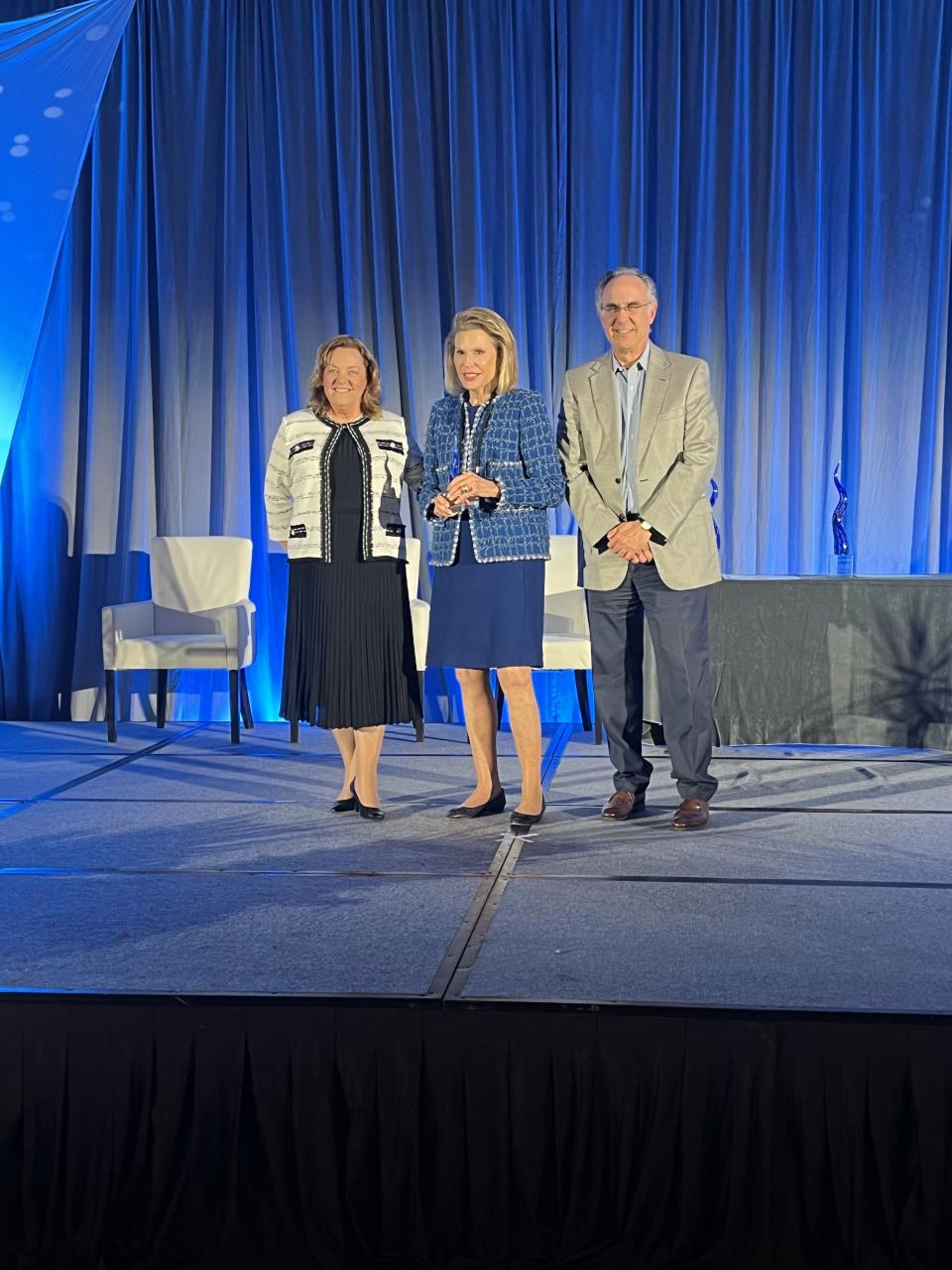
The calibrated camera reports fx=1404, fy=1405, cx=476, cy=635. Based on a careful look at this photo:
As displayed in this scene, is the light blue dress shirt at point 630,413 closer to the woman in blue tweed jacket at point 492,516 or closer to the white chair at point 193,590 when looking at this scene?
the woman in blue tweed jacket at point 492,516

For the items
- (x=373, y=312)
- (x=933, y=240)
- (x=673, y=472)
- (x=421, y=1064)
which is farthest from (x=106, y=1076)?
(x=933, y=240)

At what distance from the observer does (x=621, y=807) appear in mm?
4145

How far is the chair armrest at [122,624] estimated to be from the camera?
20.0 feet

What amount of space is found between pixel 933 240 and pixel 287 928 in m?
4.99

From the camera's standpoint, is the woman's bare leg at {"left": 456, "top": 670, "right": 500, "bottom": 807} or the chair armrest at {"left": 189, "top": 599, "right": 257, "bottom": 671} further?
the chair armrest at {"left": 189, "top": 599, "right": 257, "bottom": 671}

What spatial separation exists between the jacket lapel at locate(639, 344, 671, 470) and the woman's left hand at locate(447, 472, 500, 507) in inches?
18.1

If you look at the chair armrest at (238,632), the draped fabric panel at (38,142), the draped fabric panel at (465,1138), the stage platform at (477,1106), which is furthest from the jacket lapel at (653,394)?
the draped fabric panel at (38,142)

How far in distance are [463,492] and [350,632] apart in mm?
606

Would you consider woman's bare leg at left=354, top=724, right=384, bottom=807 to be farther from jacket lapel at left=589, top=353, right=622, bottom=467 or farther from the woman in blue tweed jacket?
jacket lapel at left=589, top=353, right=622, bottom=467

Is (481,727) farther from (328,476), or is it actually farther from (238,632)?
(238,632)

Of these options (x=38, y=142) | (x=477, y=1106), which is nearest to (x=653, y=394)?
(x=477, y=1106)

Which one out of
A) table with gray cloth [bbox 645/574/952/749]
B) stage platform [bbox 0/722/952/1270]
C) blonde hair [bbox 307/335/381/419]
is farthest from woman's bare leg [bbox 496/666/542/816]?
table with gray cloth [bbox 645/574/952/749]

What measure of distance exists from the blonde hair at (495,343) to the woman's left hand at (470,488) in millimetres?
295

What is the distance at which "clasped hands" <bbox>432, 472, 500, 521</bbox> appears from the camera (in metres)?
3.78
